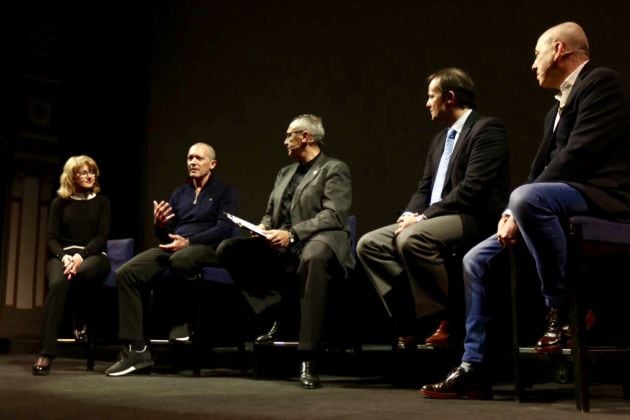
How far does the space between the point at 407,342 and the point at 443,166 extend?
0.76 m

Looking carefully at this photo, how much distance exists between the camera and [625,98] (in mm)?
2564

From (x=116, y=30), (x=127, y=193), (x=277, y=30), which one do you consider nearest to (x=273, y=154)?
(x=277, y=30)

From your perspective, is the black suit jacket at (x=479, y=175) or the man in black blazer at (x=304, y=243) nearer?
the black suit jacket at (x=479, y=175)

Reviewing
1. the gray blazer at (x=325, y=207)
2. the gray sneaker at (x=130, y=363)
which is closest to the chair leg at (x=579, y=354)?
the gray blazer at (x=325, y=207)

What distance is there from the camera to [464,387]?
2719mm

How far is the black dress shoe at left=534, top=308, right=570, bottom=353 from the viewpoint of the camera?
255cm

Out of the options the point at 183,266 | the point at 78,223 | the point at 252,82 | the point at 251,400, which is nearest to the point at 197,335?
the point at 183,266

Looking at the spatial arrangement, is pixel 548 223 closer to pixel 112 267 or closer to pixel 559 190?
pixel 559 190

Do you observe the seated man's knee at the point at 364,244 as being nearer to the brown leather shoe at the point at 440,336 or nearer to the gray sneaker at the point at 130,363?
the brown leather shoe at the point at 440,336

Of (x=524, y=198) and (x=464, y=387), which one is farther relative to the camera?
(x=464, y=387)

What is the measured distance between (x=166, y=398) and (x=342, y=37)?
264 cm

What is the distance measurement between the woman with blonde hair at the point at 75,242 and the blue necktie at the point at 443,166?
6.20ft

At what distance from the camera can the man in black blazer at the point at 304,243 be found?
3.33 metres

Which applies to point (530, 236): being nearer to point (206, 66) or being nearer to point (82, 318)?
point (82, 318)
